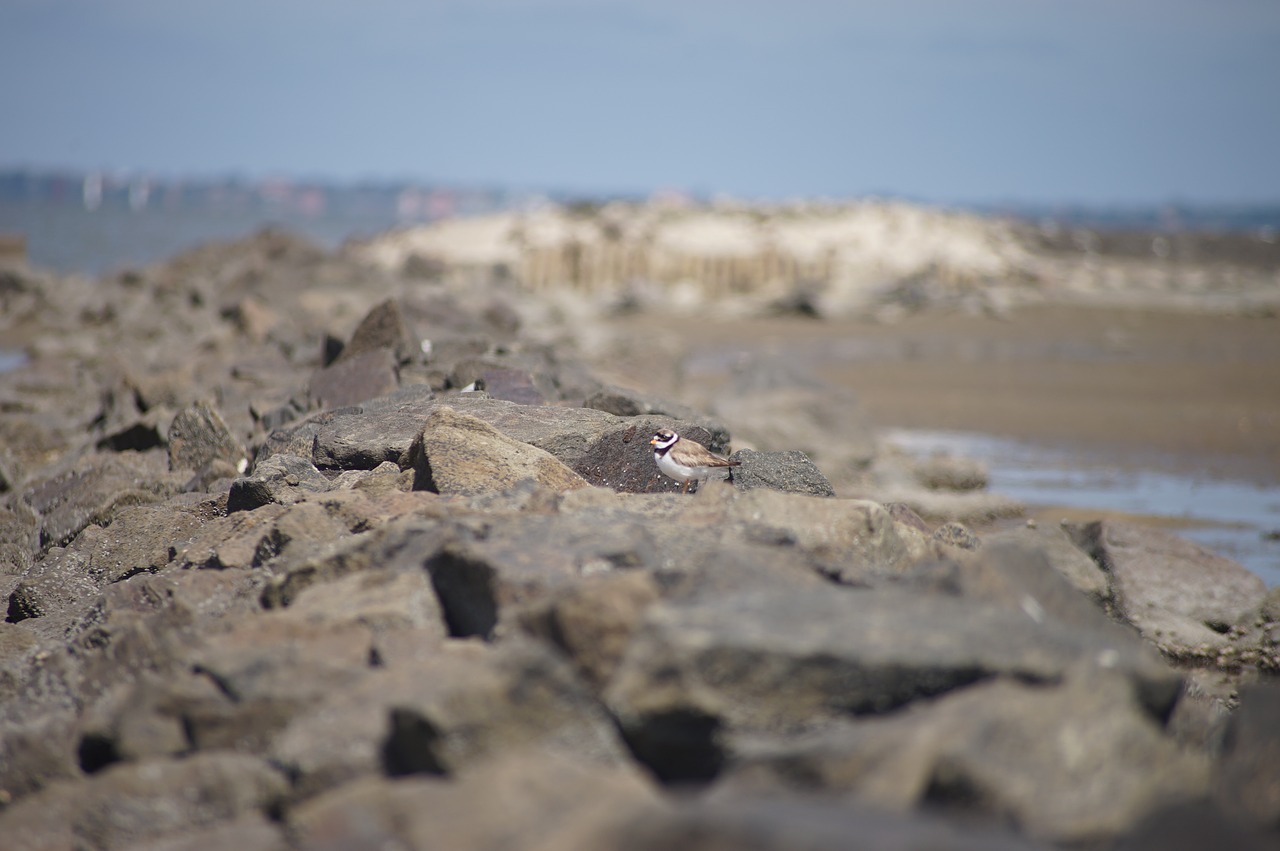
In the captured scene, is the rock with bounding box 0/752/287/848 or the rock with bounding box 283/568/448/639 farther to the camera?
the rock with bounding box 283/568/448/639

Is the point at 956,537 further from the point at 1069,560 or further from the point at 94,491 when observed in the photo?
the point at 94,491

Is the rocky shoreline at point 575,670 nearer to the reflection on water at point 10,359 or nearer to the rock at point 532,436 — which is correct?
the rock at point 532,436

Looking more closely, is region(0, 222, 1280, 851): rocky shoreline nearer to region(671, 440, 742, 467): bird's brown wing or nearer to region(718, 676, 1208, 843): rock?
region(718, 676, 1208, 843): rock

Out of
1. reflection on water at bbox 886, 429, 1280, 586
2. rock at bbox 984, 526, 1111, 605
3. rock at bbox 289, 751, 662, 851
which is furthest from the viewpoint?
reflection on water at bbox 886, 429, 1280, 586

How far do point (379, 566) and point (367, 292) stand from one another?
47.2 ft

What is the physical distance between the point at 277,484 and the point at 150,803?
2.55 meters

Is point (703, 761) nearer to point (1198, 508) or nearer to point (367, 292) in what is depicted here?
point (1198, 508)

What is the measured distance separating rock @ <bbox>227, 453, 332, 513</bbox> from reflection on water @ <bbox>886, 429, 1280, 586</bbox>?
664cm

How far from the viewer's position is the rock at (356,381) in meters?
8.24

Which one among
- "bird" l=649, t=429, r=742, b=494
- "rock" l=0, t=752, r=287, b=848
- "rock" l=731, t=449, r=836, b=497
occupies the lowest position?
"rock" l=0, t=752, r=287, b=848

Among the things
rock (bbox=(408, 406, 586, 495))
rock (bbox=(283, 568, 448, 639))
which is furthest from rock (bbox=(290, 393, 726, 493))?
rock (bbox=(283, 568, 448, 639))

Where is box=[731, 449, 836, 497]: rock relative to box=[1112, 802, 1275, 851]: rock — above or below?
below

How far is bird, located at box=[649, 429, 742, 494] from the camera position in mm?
5426

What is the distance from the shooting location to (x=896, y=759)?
275 centimetres
